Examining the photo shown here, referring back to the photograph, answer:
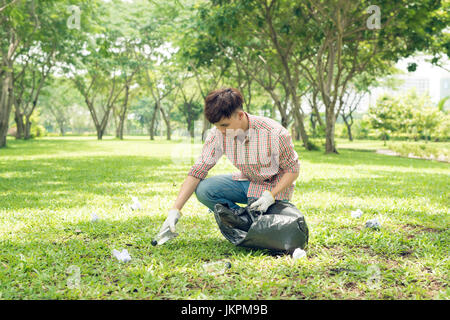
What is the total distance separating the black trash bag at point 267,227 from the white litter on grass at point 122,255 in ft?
2.22

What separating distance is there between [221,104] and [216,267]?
1063mm

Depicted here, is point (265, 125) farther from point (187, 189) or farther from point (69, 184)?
point (69, 184)

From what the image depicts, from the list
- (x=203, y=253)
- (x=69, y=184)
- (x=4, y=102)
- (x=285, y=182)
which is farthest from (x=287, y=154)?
(x=4, y=102)

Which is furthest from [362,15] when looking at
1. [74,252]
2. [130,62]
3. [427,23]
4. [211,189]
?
[130,62]

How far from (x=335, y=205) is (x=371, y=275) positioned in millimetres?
2223

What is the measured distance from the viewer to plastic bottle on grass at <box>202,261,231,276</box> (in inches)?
101

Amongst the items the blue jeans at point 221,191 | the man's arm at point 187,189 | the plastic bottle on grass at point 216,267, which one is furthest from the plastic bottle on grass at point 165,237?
the plastic bottle on grass at point 216,267

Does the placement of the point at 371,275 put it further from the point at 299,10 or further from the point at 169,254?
the point at 299,10

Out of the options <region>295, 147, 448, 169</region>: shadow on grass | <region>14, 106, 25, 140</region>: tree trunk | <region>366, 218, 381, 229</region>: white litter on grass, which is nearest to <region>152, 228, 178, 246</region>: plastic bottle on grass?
<region>366, 218, 381, 229</region>: white litter on grass

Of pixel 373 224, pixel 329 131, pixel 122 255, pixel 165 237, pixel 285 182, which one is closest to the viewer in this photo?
pixel 122 255

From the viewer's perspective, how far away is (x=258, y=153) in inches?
117

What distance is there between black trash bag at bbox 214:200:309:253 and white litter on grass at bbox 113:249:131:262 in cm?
68
